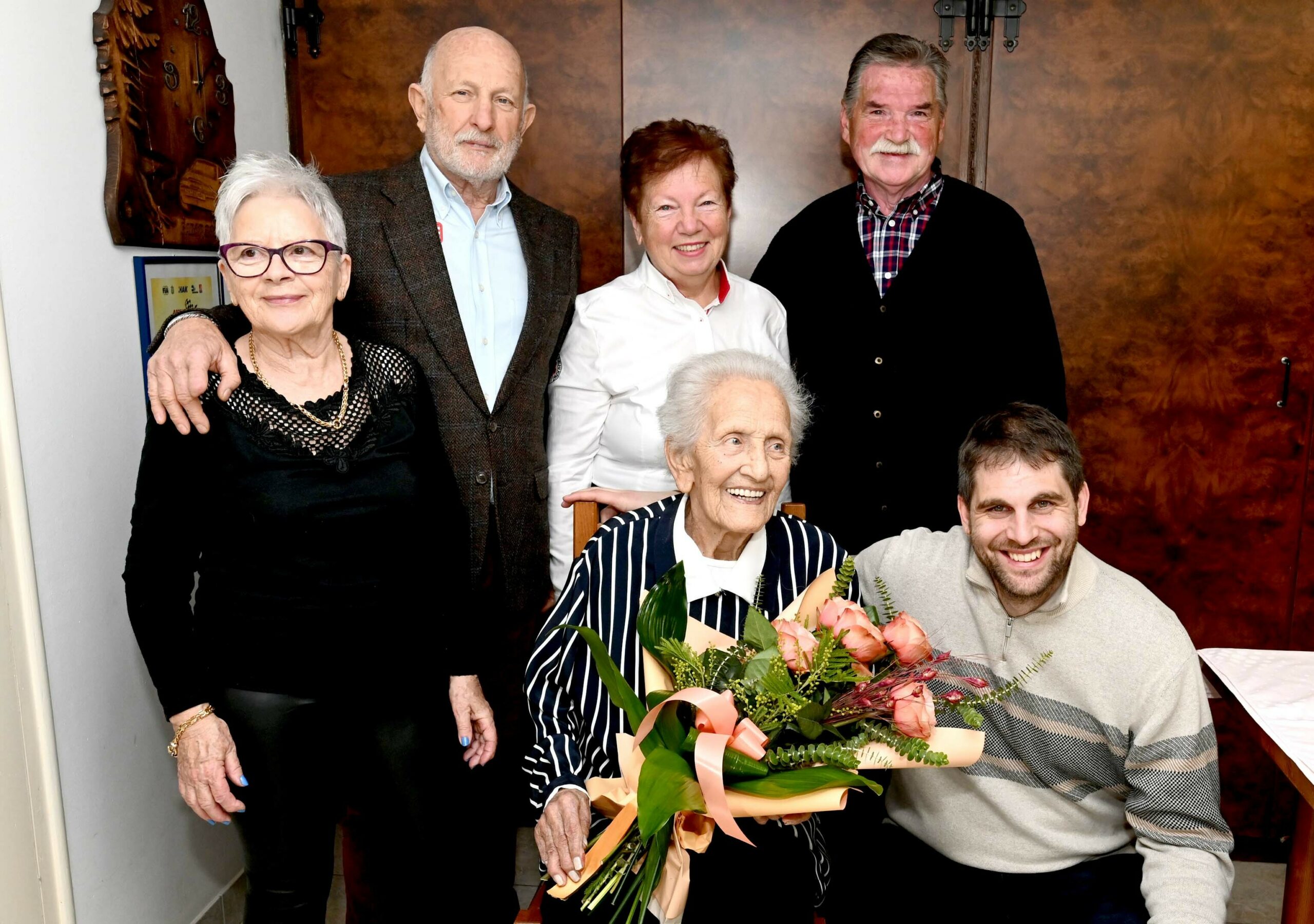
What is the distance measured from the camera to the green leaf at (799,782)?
1329 millimetres

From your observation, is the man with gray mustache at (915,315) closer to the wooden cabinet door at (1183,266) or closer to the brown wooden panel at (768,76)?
the brown wooden panel at (768,76)

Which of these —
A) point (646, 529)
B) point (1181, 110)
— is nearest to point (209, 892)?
point (646, 529)

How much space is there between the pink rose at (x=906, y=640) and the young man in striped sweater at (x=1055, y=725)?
39cm

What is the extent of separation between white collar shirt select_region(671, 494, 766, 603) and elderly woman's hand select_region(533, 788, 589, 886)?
392mm

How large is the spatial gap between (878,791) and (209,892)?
6.13 ft

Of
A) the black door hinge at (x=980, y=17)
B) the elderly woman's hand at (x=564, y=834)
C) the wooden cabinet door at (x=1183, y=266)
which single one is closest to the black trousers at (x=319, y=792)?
the elderly woman's hand at (x=564, y=834)

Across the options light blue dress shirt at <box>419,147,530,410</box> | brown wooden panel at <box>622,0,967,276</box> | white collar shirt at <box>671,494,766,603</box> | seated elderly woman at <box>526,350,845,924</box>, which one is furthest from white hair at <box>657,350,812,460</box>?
brown wooden panel at <box>622,0,967,276</box>

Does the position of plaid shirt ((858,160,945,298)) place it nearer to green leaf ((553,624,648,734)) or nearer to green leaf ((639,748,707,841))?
green leaf ((553,624,648,734))

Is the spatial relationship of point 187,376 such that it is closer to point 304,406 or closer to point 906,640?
point 304,406

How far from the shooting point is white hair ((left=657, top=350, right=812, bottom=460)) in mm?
1807

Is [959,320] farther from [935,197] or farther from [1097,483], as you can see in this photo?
[1097,483]

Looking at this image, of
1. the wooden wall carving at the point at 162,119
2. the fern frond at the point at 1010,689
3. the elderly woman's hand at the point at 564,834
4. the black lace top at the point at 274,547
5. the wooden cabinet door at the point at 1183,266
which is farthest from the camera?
the wooden cabinet door at the point at 1183,266

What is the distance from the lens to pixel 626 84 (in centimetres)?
288

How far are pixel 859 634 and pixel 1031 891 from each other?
73cm
